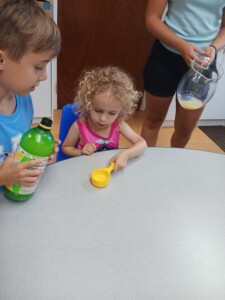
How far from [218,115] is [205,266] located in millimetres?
1963

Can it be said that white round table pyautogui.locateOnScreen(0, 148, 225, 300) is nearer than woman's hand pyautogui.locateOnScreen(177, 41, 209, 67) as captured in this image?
Yes

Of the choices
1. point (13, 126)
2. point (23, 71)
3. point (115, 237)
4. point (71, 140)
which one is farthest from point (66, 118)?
point (115, 237)

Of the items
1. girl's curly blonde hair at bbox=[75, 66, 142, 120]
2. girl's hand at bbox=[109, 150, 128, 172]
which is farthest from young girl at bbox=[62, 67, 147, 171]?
girl's hand at bbox=[109, 150, 128, 172]

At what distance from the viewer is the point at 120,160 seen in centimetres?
78

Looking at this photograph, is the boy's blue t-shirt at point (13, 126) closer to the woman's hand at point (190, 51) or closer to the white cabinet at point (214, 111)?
the woman's hand at point (190, 51)

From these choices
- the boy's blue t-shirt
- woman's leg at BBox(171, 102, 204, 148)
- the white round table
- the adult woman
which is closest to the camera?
the white round table

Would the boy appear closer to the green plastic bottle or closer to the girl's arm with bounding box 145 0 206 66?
the green plastic bottle

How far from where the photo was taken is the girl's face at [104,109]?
968 mm

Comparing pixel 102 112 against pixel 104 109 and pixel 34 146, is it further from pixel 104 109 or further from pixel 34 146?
pixel 34 146

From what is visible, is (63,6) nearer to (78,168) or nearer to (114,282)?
(78,168)

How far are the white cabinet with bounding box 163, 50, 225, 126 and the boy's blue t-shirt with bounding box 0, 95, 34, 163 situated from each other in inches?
59.2

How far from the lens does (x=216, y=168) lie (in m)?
0.85

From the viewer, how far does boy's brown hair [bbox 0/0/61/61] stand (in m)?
0.59

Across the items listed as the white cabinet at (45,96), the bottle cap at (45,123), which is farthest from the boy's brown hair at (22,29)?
the white cabinet at (45,96)
